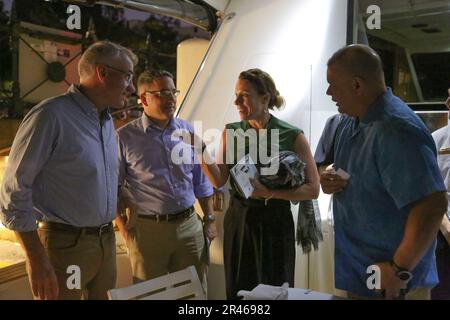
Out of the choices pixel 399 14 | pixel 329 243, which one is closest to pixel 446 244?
pixel 329 243

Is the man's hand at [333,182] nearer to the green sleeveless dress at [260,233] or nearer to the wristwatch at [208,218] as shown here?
the green sleeveless dress at [260,233]

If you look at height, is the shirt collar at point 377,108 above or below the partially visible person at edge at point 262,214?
→ above

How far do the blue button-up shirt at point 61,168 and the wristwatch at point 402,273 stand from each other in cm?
94

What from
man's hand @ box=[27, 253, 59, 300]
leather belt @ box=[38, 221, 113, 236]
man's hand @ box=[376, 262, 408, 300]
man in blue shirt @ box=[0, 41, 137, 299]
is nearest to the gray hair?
man in blue shirt @ box=[0, 41, 137, 299]

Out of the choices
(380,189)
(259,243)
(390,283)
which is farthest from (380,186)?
(259,243)

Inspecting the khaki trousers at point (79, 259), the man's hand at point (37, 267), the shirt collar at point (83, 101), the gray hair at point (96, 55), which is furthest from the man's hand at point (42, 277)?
the gray hair at point (96, 55)

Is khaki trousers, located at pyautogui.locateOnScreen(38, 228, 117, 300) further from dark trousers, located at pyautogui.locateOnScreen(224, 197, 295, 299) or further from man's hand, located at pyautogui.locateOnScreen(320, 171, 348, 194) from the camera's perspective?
man's hand, located at pyautogui.locateOnScreen(320, 171, 348, 194)

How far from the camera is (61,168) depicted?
1421 mm

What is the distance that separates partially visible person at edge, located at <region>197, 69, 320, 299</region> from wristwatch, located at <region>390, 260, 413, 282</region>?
61cm

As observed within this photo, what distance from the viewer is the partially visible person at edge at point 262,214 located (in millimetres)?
1760

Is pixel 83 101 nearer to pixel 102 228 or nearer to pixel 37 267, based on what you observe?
pixel 102 228

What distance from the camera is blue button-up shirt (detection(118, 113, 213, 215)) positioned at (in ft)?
6.10

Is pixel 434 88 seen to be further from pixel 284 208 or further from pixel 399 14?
pixel 284 208

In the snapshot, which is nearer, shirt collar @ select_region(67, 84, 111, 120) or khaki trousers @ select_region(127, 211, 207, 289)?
shirt collar @ select_region(67, 84, 111, 120)
